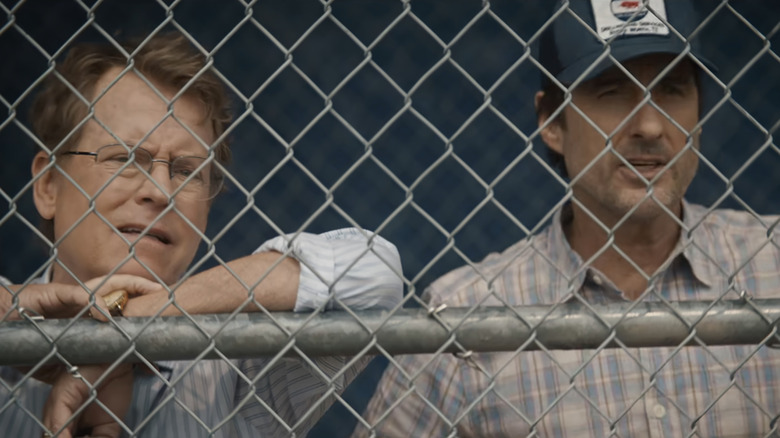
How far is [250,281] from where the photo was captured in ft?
6.18

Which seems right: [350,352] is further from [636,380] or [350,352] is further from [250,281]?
[636,380]

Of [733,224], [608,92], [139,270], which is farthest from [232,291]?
[733,224]

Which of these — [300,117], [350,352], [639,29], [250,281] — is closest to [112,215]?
[250,281]

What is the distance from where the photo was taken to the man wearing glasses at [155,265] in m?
1.82

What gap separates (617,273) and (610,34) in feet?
2.33

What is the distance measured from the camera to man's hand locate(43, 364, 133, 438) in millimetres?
1834

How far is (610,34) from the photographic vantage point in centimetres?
236

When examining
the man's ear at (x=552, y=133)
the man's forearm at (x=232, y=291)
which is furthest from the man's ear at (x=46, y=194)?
the man's ear at (x=552, y=133)

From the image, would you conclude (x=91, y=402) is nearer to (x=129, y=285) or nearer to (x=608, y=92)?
(x=129, y=285)

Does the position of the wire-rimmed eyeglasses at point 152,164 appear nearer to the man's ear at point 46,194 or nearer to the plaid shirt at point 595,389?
the man's ear at point 46,194

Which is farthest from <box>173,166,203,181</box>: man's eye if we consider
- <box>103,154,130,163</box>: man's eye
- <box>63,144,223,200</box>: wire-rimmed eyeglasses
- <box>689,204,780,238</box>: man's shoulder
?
<box>689,204,780,238</box>: man's shoulder

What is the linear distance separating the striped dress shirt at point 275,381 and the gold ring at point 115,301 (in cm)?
15

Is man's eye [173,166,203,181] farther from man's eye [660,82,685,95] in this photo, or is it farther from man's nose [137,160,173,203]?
man's eye [660,82,685,95]

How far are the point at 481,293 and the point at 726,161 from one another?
1.75m
